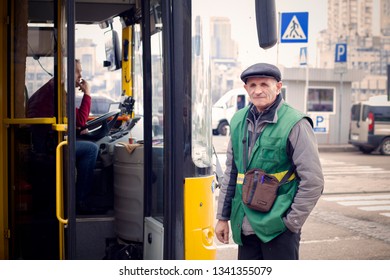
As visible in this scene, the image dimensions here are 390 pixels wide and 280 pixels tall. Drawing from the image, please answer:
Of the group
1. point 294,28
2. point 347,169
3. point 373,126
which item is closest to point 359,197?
point 294,28

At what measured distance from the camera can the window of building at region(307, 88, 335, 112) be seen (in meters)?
24.3

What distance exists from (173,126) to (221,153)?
16.6 metres

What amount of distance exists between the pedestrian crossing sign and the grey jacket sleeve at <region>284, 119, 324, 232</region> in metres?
9.91

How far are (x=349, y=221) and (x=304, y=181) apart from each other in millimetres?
5849

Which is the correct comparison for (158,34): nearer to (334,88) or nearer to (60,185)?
(60,185)

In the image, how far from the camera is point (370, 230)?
8.30m

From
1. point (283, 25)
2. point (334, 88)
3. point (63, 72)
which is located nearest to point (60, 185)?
point (63, 72)

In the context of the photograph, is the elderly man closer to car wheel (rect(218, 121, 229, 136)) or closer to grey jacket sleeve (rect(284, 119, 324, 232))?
grey jacket sleeve (rect(284, 119, 324, 232))

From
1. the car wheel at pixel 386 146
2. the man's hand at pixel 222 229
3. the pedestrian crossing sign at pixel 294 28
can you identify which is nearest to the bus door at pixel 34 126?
the man's hand at pixel 222 229

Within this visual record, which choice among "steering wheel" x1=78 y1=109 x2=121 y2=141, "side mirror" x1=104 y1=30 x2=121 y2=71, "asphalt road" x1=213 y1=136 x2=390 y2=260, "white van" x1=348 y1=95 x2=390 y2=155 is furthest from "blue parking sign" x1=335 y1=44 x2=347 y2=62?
"steering wheel" x1=78 y1=109 x2=121 y2=141

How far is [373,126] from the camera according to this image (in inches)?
832

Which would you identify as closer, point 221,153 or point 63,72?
point 63,72

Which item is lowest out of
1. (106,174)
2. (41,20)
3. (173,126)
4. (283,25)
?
(106,174)

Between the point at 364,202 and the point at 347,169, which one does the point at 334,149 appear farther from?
the point at 364,202
